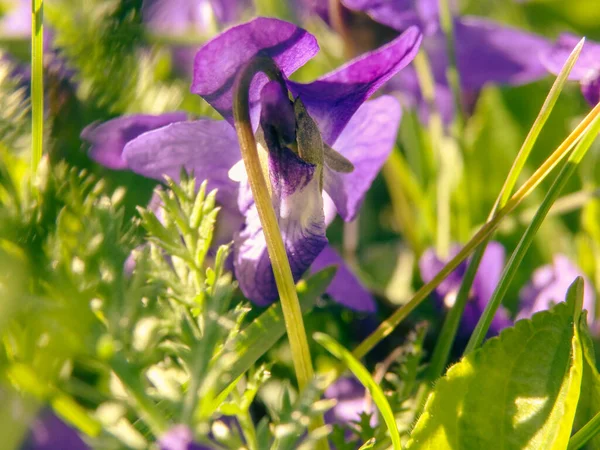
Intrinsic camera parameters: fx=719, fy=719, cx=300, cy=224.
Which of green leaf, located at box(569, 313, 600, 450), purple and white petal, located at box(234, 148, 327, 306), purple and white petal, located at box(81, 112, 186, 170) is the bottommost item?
green leaf, located at box(569, 313, 600, 450)

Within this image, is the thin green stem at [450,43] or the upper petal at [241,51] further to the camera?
the thin green stem at [450,43]

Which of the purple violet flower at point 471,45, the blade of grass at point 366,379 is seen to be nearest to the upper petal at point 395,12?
the purple violet flower at point 471,45

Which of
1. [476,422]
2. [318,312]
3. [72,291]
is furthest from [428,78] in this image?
[72,291]

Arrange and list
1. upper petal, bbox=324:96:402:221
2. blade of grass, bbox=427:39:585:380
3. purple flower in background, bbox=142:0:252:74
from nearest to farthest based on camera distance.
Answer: blade of grass, bbox=427:39:585:380 < upper petal, bbox=324:96:402:221 < purple flower in background, bbox=142:0:252:74

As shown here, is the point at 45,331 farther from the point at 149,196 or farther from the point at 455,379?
the point at 149,196

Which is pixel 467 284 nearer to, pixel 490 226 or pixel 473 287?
pixel 490 226

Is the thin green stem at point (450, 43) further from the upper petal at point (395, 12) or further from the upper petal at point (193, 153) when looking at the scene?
the upper petal at point (193, 153)

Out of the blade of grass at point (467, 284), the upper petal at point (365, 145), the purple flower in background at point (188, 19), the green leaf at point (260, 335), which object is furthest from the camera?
the purple flower in background at point (188, 19)

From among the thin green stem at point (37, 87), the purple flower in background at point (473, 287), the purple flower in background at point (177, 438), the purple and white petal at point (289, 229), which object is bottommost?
the purple flower in background at point (473, 287)

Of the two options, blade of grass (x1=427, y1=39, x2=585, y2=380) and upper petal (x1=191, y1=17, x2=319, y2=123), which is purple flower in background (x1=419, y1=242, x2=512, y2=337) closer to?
blade of grass (x1=427, y1=39, x2=585, y2=380)

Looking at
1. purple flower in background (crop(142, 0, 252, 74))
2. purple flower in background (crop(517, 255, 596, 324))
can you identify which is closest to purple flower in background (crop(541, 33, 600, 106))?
purple flower in background (crop(517, 255, 596, 324))
